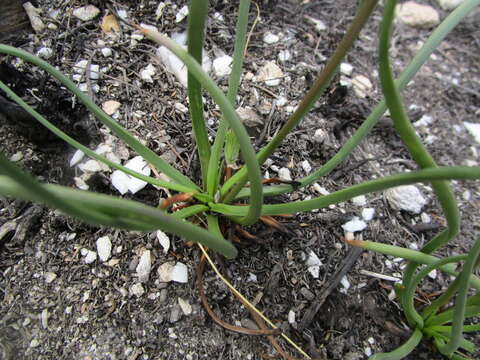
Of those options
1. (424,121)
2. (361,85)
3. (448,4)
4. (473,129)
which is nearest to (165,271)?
(361,85)

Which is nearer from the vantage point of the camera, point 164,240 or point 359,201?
point 164,240

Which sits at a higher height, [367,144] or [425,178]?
[425,178]

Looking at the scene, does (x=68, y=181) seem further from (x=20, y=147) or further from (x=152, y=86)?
(x=152, y=86)

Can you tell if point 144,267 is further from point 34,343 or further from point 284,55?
point 284,55

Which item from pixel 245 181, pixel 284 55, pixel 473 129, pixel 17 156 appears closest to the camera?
pixel 245 181

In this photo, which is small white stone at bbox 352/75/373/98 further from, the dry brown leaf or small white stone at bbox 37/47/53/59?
small white stone at bbox 37/47/53/59

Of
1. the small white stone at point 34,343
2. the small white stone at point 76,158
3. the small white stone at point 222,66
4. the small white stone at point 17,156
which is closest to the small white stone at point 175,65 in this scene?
the small white stone at point 222,66

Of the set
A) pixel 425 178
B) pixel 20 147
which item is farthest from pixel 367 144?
pixel 20 147
